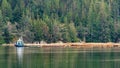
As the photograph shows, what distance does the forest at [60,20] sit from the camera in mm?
161000

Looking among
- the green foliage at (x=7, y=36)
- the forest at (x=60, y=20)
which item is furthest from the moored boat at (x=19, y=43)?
the forest at (x=60, y=20)

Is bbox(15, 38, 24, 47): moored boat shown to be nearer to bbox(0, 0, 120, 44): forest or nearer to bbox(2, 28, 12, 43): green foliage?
bbox(2, 28, 12, 43): green foliage

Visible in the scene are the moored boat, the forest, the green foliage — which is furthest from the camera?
the forest

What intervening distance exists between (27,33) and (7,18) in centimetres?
1385

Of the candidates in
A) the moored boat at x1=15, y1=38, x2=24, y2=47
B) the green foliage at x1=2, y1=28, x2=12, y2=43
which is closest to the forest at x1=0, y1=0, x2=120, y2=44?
the green foliage at x1=2, y1=28, x2=12, y2=43

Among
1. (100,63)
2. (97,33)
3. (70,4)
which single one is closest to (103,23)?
(97,33)

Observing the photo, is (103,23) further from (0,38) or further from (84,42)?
(0,38)

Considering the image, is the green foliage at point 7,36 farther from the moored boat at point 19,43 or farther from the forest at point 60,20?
the moored boat at point 19,43

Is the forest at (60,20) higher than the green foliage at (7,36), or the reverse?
the forest at (60,20)

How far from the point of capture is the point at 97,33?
166 metres

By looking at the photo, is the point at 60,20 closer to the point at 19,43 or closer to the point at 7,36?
the point at 7,36

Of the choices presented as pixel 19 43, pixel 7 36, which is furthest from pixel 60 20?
pixel 19 43

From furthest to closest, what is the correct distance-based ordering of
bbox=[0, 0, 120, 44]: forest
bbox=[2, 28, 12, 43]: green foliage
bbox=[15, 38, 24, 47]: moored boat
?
1. bbox=[0, 0, 120, 44]: forest
2. bbox=[2, 28, 12, 43]: green foliage
3. bbox=[15, 38, 24, 47]: moored boat

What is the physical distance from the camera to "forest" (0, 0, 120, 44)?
161 m
